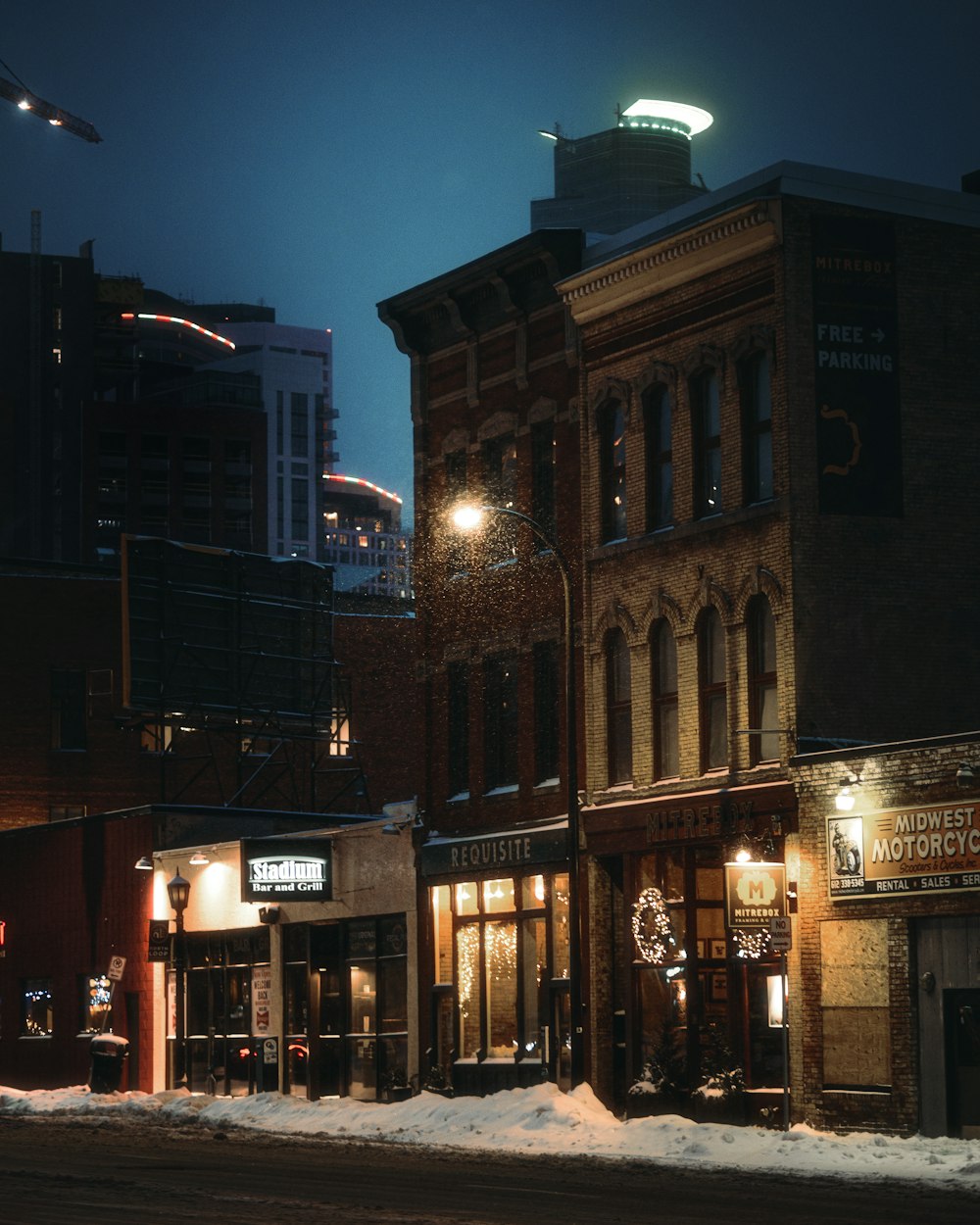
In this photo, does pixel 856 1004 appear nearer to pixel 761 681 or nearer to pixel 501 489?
pixel 761 681

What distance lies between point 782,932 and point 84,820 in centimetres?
2355

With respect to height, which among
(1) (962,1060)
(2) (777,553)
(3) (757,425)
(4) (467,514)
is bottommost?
(1) (962,1060)

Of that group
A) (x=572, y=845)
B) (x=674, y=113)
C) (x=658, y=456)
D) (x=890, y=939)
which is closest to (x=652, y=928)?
(x=572, y=845)

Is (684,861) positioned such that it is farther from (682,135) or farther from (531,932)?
(682,135)

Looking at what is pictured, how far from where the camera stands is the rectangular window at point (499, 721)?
39.0 metres

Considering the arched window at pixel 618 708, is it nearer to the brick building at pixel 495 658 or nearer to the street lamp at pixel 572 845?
the brick building at pixel 495 658

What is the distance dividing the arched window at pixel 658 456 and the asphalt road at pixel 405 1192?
446 inches

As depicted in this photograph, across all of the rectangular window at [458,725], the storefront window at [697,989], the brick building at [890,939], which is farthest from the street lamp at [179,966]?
the brick building at [890,939]

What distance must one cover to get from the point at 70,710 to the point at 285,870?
2217cm

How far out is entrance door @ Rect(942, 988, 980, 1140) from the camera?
27.4 metres

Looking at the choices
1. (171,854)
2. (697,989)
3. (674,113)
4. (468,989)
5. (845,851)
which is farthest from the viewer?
(674,113)

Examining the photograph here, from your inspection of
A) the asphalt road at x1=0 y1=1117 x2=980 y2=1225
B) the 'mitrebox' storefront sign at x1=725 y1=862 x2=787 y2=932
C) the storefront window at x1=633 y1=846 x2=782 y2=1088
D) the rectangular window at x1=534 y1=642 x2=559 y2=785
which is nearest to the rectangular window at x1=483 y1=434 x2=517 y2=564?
the rectangular window at x1=534 y1=642 x2=559 y2=785

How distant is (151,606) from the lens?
4672 cm

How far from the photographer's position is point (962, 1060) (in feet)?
91.1
